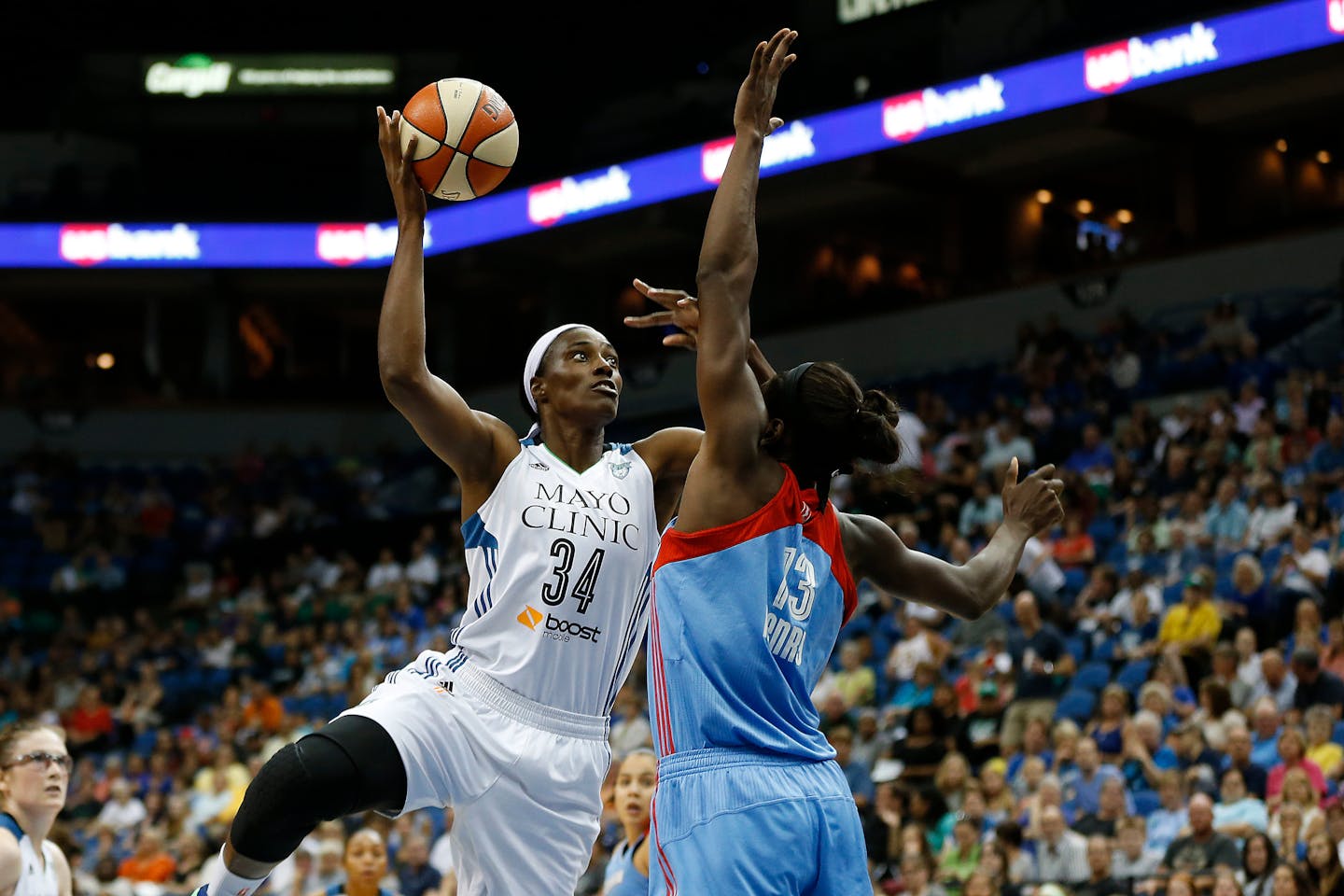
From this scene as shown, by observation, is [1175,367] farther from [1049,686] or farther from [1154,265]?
[1049,686]

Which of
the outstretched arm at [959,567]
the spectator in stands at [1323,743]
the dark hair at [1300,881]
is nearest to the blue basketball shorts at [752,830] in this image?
the outstretched arm at [959,567]

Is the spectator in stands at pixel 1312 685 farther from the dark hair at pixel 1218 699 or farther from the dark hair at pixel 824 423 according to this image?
the dark hair at pixel 824 423

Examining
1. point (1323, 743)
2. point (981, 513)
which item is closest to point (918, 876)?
point (1323, 743)

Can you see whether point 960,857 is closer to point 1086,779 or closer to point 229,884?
point 1086,779

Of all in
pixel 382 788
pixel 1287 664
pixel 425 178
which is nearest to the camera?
pixel 382 788

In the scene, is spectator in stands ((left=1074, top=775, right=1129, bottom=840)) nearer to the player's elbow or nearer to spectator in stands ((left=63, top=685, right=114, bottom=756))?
the player's elbow

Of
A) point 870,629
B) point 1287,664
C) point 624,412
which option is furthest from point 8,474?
point 1287,664

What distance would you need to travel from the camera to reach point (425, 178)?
16.7ft

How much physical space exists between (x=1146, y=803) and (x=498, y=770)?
20.5ft

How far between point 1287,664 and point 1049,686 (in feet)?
5.43

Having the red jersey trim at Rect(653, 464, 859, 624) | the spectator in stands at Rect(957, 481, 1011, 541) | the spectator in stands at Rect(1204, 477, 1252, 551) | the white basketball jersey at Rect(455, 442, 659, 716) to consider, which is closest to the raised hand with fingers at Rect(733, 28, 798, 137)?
the red jersey trim at Rect(653, 464, 859, 624)

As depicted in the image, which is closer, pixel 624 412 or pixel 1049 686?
pixel 1049 686

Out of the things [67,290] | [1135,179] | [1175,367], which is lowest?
[1175,367]

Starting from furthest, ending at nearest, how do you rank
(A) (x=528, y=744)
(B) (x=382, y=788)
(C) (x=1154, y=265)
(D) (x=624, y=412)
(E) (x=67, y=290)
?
(E) (x=67, y=290) < (D) (x=624, y=412) < (C) (x=1154, y=265) < (A) (x=528, y=744) < (B) (x=382, y=788)
